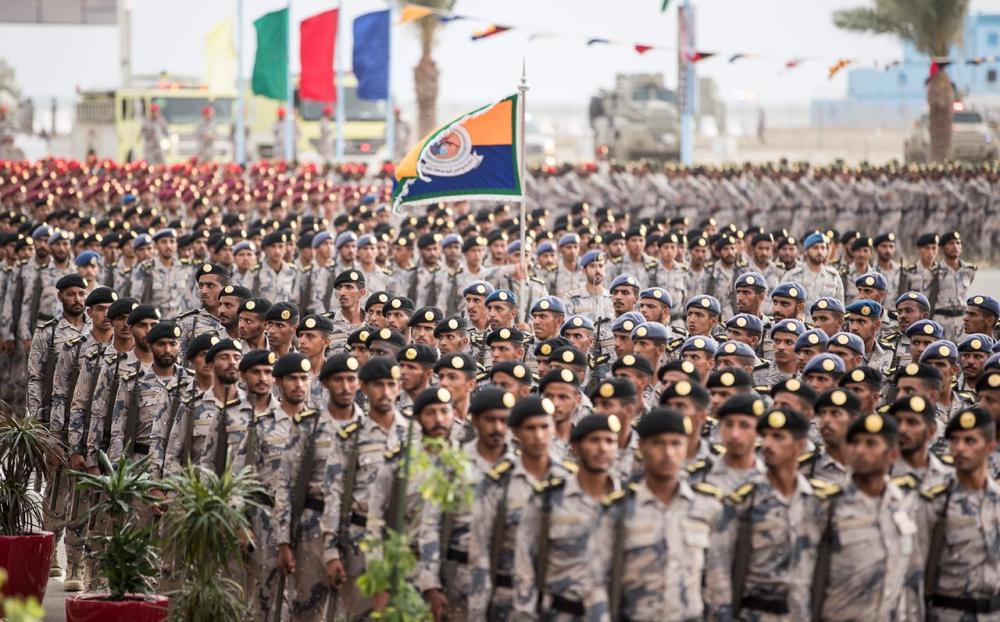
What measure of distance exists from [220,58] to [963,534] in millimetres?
40698

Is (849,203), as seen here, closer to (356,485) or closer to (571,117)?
(356,485)

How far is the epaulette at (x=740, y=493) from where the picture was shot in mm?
7285

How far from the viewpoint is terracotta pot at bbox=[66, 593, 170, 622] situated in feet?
27.6

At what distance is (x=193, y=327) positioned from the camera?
42.4 feet

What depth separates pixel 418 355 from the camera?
9.34m

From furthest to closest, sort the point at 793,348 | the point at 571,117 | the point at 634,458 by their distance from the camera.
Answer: the point at 571,117, the point at 793,348, the point at 634,458

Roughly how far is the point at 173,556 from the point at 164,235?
898 centimetres

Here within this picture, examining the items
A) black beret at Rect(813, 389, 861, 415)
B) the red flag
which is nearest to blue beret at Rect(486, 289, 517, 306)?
black beret at Rect(813, 389, 861, 415)

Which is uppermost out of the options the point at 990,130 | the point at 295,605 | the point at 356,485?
the point at 990,130

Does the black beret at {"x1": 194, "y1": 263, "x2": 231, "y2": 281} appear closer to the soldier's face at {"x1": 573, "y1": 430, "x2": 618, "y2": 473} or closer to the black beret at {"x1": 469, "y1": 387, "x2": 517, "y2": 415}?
the black beret at {"x1": 469, "y1": 387, "x2": 517, "y2": 415}

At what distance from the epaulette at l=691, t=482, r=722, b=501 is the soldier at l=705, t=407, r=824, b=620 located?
0.20 metres

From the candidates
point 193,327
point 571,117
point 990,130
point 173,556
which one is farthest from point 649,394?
point 571,117

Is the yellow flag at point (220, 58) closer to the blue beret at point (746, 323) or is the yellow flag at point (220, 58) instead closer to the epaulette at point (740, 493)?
the blue beret at point (746, 323)

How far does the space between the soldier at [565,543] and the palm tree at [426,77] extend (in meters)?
31.5
